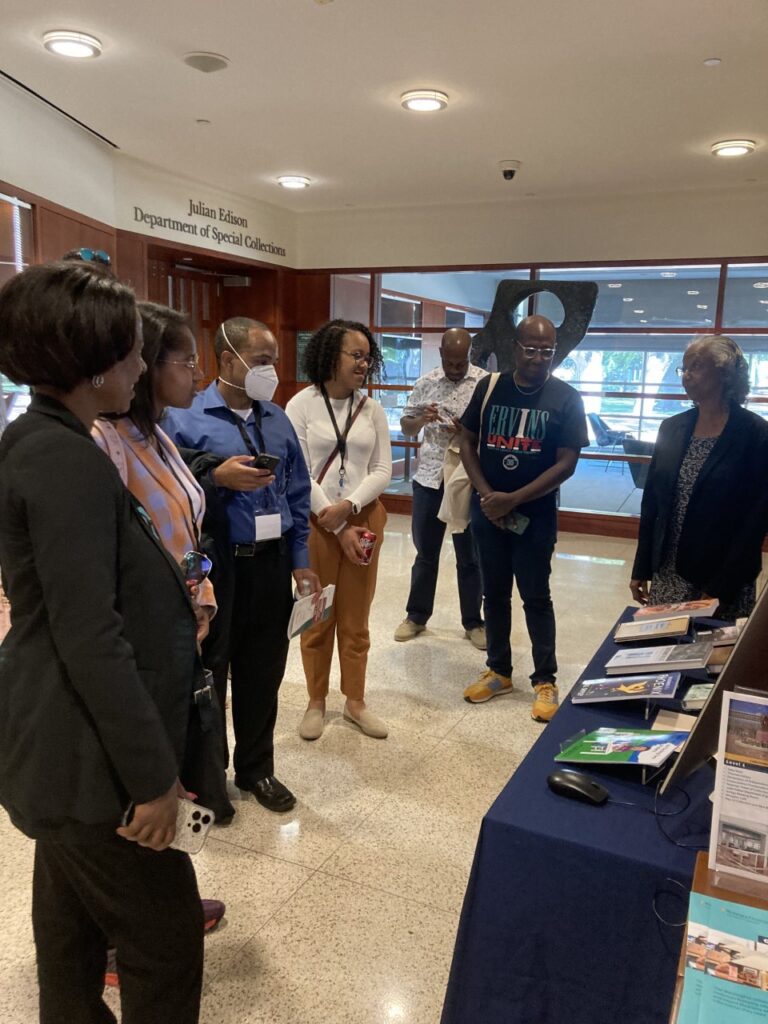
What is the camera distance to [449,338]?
159 inches

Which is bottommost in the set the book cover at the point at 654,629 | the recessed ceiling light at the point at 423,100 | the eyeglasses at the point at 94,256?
the book cover at the point at 654,629

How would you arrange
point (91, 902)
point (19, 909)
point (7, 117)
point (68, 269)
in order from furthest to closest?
point (7, 117) < point (19, 909) < point (91, 902) < point (68, 269)

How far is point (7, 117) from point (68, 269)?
13.9ft

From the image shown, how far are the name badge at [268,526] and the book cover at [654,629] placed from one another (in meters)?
1.01

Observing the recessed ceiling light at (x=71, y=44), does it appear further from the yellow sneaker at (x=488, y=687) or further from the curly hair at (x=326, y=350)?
the yellow sneaker at (x=488, y=687)

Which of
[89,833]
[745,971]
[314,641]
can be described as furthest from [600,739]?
[314,641]

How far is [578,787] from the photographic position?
1.26 m

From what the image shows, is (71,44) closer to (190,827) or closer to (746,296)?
(190,827)

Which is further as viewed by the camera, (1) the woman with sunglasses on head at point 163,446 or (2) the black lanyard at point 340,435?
(2) the black lanyard at point 340,435

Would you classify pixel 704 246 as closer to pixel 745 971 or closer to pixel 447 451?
pixel 447 451

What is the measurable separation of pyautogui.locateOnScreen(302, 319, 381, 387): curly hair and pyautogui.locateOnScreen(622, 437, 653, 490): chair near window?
16.7ft

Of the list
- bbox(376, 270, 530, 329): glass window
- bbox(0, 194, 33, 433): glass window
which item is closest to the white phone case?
bbox(0, 194, 33, 433): glass window

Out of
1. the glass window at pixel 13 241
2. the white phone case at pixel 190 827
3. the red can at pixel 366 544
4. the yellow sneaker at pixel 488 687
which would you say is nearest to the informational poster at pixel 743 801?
the white phone case at pixel 190 827

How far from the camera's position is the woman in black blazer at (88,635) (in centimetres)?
95
